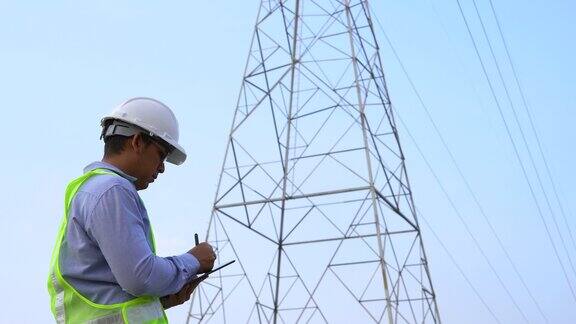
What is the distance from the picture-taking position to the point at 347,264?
12719 millimetres

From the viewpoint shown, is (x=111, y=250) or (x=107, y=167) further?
(x=107, y=167)

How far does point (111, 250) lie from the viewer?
195cm

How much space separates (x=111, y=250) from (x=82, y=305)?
0.69 feet

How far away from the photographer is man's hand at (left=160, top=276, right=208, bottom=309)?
228 cm

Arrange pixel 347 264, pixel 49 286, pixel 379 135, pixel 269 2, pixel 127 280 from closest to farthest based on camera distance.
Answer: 1. pixel 127 280
2. pixel 49 286
3. pixel 347 264
4. pixel 379 135
5. pixel 269 2

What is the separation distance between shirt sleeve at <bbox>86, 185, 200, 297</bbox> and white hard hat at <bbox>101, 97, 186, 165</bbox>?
0.32m

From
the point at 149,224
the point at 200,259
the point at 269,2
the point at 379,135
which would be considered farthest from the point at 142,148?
the point at 269,2

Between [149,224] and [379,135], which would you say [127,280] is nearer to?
[149,224]

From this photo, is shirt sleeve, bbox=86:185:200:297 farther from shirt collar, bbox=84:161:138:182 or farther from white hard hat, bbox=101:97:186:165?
white hard hat, bbox=101:97:186:165

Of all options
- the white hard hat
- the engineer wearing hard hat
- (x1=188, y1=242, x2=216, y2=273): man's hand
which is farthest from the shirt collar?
(x1=188, y1=242, x2=216, y2=273): man's hand

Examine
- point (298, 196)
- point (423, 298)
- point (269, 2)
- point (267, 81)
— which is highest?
point (269, 2)

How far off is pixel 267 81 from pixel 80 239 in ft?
40.6

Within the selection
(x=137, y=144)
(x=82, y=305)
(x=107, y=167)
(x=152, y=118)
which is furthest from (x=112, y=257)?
(x=152, y=118)

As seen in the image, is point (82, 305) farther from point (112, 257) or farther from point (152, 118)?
point (152, 118)
